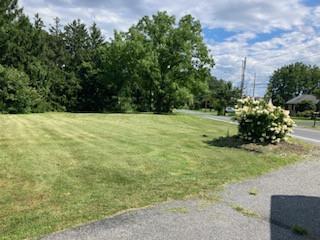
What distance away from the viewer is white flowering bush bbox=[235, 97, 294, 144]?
10453 mm

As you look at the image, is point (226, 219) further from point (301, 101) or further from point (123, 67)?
point (301, 101)

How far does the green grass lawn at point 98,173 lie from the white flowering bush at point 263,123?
0.58m

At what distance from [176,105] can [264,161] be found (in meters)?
24.1

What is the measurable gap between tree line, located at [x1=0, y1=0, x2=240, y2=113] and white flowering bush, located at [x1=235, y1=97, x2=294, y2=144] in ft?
63.8

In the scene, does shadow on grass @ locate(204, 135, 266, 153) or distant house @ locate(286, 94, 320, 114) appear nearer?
shadow on grass @ locate(204, 135, 266, 153)

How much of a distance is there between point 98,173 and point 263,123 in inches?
238

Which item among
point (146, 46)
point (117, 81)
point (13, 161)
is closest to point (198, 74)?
point (146, 46)

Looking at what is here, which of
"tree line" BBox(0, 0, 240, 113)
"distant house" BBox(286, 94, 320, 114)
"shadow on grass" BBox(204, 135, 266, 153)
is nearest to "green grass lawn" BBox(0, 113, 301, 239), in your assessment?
"shadow on grass" BBox(204, 135, 266, 153)

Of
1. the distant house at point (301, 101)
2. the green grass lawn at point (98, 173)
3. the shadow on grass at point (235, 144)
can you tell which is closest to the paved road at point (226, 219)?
the green grass lawn at point (98, 173)

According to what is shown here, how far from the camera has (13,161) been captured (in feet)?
23.2

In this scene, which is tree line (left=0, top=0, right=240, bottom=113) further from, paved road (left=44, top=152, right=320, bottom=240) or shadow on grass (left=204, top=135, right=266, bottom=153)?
paved road (left=44, top=152, right=320, bottom=240)

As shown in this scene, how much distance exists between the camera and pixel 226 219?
4.27 m

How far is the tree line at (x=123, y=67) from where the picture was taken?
30.5 meters

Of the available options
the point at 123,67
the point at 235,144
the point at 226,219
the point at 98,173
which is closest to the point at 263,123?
the point at 235,144
